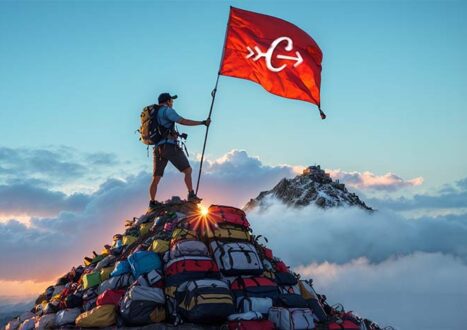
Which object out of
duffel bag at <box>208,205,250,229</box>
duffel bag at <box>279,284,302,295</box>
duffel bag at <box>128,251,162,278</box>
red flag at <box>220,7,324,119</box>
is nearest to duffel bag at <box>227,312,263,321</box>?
duffel bag at <box>279,284,302,295</box>

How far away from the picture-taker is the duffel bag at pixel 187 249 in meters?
13.9

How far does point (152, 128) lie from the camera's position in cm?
1789

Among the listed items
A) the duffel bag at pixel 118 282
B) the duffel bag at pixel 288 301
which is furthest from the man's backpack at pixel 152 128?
the duffel bag at pixel 288 301

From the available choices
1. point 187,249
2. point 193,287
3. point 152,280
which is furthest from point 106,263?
point 193,287

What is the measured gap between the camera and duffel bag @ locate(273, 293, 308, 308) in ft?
44.7

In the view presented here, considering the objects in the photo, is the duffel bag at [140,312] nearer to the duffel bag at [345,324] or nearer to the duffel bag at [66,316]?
the duffel bag at [66,316]

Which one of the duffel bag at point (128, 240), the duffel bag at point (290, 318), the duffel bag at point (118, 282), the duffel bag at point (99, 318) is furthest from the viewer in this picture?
the duffel bag at point (128, 240)

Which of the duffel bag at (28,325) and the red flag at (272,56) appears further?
the red flag at (272,56)

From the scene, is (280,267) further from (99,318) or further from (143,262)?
(99,318)

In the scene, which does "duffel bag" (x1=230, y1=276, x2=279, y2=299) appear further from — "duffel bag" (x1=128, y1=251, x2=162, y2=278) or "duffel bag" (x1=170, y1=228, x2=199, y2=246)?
"duffel bag" (x1=128, y1=251, x2=162, y2=278)

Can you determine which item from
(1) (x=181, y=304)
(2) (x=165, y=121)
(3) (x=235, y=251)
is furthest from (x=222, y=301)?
(2) (x=165, y=121)

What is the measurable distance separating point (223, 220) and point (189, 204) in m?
2.85

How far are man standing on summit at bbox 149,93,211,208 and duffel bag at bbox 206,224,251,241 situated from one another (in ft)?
9.94

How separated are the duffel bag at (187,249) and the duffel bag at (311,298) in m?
3.95
